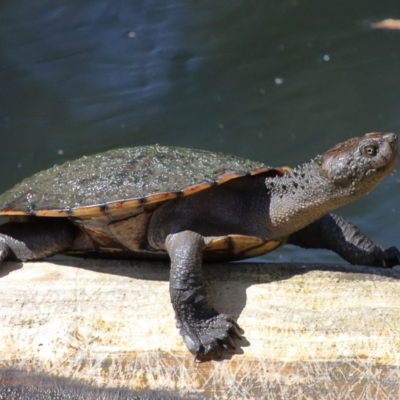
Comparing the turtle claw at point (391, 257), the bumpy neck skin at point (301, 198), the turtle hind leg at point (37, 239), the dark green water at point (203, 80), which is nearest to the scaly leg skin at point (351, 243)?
the turtle claw at point (391, 257)

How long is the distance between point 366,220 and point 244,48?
8.49 ft

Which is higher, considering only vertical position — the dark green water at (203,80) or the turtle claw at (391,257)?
the turtle claw at (391,257)

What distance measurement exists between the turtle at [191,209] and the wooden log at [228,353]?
134 millimetres

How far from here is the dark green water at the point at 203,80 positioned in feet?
20.7

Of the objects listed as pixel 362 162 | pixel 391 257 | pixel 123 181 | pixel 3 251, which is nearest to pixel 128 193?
pixel 123 181

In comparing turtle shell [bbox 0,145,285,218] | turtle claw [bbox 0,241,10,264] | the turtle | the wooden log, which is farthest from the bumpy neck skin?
turtle claw [bbox 0,241,10,264]

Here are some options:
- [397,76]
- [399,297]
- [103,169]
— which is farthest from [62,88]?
[399,297]

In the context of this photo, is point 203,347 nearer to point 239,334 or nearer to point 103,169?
point 239,334

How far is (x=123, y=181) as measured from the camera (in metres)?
3.38

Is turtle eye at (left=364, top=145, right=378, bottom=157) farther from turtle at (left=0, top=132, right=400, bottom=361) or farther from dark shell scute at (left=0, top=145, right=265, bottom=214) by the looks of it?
dark shell scute at (left=0, top=145, right=265, bottom=214)

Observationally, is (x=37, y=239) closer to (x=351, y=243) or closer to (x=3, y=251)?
(x=3, y=251)

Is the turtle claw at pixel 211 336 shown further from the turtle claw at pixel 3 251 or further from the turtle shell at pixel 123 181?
the turtle claw at pixel 3 251

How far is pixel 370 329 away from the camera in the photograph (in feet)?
9.46

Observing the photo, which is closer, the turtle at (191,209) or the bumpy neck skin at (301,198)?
the turtle at (191,209)
